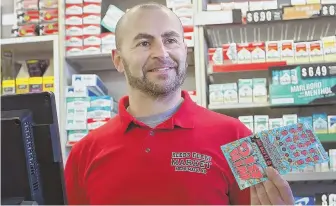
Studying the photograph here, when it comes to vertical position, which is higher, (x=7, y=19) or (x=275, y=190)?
(x=7, y=19)

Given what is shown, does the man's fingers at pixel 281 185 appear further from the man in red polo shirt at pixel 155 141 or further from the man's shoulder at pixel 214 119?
the man's shoulder at pixel 214 119

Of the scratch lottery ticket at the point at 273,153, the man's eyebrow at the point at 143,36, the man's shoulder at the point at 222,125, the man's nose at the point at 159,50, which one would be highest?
the man's eyebrow at the point at 143,36

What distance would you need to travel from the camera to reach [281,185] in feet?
4.24

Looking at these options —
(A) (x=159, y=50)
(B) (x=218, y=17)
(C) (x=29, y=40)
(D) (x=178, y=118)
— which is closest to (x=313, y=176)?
(B) (x=218, y=17)

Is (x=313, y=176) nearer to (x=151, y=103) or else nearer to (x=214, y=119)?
(x=214, y=119)

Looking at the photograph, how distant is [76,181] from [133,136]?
271mm

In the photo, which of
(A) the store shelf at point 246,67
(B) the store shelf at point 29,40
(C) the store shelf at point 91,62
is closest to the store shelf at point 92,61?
(C) the store shelf at point 91,62

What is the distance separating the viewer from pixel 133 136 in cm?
171

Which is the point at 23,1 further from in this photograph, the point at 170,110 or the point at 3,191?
the point at 3,191

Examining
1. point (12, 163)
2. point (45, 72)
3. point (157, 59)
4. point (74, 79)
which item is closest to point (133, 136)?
point (157, 59)

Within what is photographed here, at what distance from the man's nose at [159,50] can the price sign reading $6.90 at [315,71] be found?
1.47 m

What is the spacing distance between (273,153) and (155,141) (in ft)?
1.49

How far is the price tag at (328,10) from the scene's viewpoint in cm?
296

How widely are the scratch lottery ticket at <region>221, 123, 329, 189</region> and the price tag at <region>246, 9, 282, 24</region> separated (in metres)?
1.74
